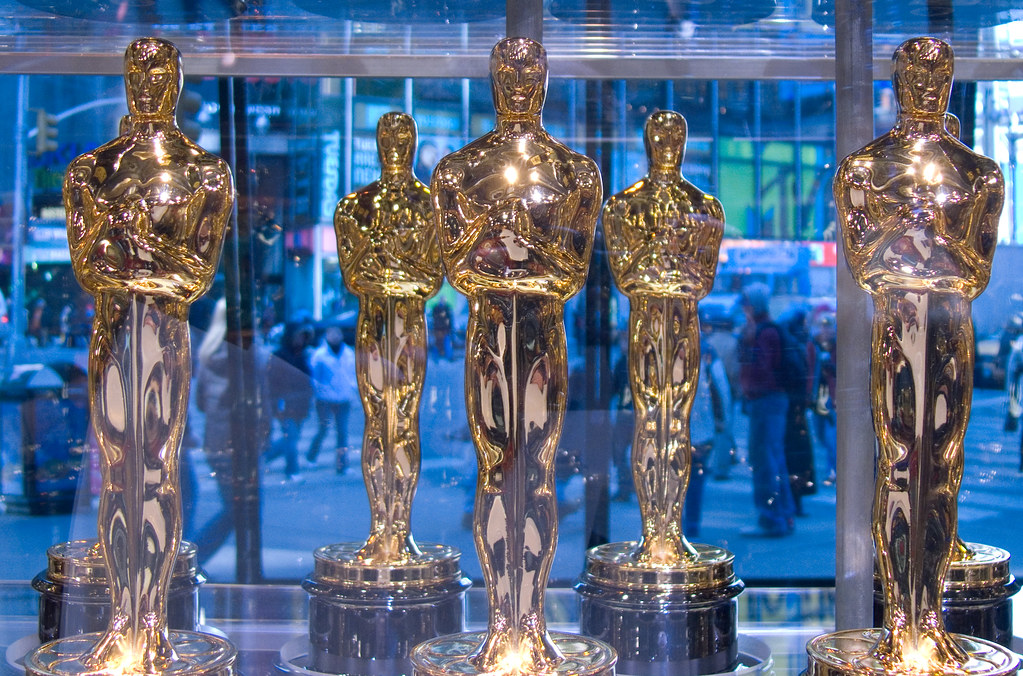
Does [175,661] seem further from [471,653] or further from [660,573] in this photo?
[660,573]

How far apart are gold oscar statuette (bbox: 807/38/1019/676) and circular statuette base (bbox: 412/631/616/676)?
0.42 meters

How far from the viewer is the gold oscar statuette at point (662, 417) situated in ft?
8.36

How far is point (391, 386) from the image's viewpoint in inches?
119

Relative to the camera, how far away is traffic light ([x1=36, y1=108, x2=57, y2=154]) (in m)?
3.15

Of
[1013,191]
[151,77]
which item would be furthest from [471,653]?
[1013,191]

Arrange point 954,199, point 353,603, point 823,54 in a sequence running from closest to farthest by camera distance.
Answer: point 954,199, point 353,603, point 823,54

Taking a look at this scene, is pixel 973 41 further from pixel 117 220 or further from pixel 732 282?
pixel 117 220

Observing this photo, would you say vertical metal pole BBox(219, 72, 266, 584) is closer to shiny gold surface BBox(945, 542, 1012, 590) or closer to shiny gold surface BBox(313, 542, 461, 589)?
shiny gold surface BBox(313, 542, 461, 589)

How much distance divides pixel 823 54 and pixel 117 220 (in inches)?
71.7

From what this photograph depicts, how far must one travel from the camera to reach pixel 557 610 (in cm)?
302

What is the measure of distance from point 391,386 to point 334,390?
3.10ft

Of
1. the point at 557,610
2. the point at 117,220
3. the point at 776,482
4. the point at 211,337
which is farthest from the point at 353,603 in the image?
the point at 776,482

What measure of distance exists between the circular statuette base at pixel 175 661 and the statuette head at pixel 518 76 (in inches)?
46.6

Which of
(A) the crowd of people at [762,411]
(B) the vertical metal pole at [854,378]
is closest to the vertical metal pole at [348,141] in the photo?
(A) the crowd of people at [762,411]
